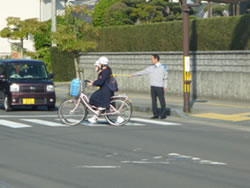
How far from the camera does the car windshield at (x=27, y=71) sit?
2036cm

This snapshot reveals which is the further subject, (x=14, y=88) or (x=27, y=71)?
(x=27, y=71)

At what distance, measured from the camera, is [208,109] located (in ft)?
64.7

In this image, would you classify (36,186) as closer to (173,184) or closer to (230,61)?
(173,184)

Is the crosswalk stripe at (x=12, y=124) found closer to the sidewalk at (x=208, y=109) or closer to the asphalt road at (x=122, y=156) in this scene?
the asphalt road at (x=122, y=156)

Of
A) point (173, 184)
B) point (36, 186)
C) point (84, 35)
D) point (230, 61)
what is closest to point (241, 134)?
point (173, 184)

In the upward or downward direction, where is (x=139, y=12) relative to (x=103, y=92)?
upward

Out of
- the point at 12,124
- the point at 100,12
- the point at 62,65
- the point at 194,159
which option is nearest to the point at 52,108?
the point at 12,124

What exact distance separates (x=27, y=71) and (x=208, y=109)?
6181 millimetres

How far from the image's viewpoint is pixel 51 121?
16.4 meters

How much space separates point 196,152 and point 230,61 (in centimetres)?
1246

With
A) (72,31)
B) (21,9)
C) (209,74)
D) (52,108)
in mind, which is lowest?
(52,108)

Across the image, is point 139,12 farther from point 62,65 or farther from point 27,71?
point 27,71

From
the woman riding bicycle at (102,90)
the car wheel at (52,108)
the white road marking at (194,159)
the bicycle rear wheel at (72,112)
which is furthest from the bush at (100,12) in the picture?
the white road marking at (194,159)

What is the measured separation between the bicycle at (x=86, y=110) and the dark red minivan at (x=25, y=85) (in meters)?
4.31
